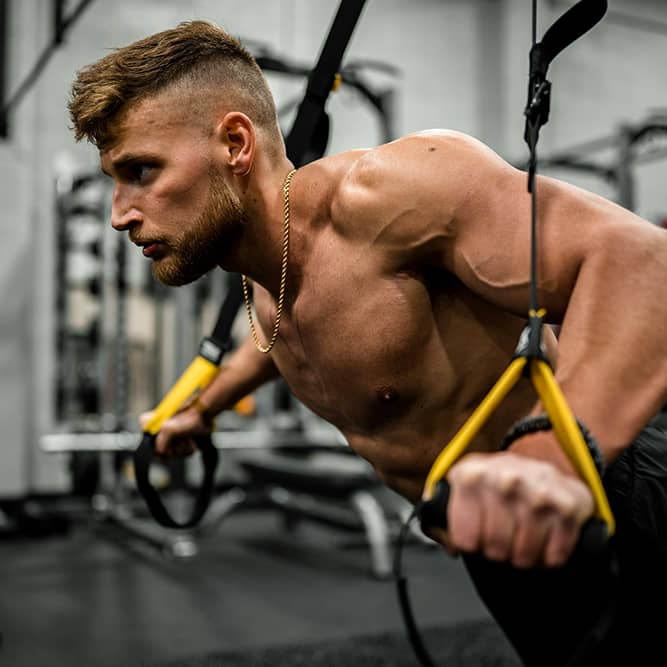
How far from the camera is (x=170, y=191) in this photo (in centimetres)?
116

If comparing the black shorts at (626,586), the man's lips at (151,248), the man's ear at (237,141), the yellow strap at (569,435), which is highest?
the man's ear at (237,141)

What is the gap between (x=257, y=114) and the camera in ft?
4.17

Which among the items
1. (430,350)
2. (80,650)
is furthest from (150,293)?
(430,350)

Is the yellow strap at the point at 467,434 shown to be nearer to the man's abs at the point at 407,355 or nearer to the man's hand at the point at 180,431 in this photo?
the man's abs at the point at 407,355

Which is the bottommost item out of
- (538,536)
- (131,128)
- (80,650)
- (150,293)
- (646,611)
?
(80,650)

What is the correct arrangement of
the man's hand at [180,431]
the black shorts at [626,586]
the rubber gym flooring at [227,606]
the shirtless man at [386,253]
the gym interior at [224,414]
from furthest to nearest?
the gym interior at [224,414] → the rubber gym flooring at [227,606] → the man's hand at [180,431] → the black shorts at [626,586] → the shirtless man at [386,253]

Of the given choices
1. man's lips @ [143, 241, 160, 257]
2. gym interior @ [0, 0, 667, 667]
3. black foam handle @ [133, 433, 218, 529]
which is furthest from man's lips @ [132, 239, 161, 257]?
gym interior @ [0, 0, 667, 667]

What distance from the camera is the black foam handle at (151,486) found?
145 centimetres

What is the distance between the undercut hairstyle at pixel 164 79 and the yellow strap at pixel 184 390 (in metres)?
0.48

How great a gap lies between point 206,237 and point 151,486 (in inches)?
19.5

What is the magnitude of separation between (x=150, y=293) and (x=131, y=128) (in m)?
4.69

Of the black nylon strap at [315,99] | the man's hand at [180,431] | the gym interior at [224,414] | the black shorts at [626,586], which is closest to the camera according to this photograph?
the black shorts at [626,586]

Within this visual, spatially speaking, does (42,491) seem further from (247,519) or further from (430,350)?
(430,350)

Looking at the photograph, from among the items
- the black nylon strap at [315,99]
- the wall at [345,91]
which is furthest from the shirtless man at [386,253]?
the wall at [345,91]
